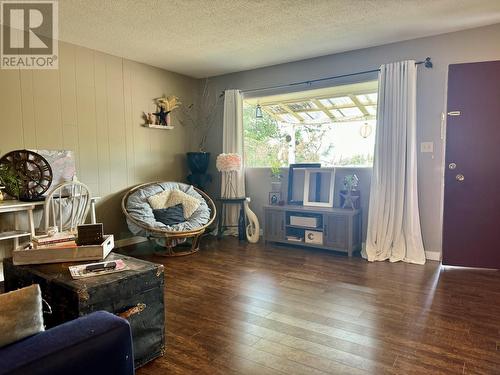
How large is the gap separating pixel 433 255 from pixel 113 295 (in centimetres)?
345

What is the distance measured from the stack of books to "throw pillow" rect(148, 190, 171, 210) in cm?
217

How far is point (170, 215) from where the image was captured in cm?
424

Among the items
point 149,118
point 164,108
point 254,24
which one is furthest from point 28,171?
point 254,24

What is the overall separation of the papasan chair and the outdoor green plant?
1119mm

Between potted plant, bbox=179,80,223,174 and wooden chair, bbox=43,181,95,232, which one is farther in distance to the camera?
potted plant, bbox=179,80,223,174

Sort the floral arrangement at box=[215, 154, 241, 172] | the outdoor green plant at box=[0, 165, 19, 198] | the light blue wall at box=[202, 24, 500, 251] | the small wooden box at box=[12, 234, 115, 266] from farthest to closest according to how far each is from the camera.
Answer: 1. the floral arrangement at box=[215, 154, 241, 172]
2. the light blue wall at box=[202, 24, 500, 251]
3. the outdoor green plant at box=[0, 165, 19, 198]
4. the small wooden box at box=[12, 234, 115, 266]

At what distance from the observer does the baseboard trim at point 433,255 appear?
3.75 metres

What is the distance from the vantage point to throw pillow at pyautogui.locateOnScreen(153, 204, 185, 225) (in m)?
4.19

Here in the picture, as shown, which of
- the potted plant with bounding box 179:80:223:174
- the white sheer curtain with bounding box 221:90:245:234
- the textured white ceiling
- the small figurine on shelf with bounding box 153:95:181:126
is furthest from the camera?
the potted plant with bounding box 179:80:223:174

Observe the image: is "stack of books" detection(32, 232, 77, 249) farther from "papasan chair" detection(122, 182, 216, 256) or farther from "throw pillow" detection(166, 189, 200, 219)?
"throw pillow" detection(166, 189, 200, 219)

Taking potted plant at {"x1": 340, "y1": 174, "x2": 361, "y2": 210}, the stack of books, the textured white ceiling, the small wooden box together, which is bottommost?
the small wooden box

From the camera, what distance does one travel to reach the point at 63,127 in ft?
12.6

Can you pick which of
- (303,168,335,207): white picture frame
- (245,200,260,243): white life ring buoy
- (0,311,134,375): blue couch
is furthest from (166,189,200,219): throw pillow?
(0,311,134,375): blue couch

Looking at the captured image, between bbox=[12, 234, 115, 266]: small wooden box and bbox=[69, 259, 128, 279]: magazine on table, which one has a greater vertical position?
bbox=[12, 234, 115, 266]: small wooden box
